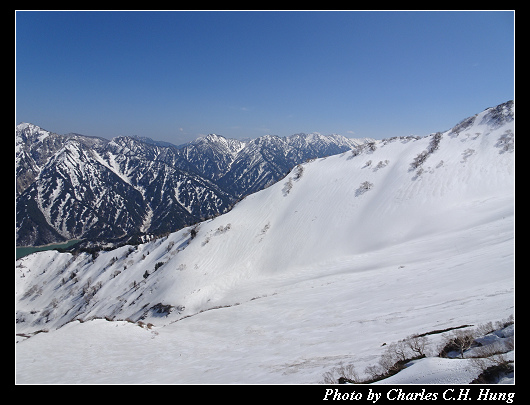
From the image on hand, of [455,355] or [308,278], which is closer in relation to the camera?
[455,355]

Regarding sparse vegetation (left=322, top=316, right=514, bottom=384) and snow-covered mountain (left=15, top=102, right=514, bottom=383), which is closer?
sparse vegetation (left=322, top=316, right=514, bottom=384)

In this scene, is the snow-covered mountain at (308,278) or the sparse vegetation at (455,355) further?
the snow-covered mountain at (308,278)

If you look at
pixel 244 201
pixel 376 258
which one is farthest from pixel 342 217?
pixel 244 201

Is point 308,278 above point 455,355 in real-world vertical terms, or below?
below
